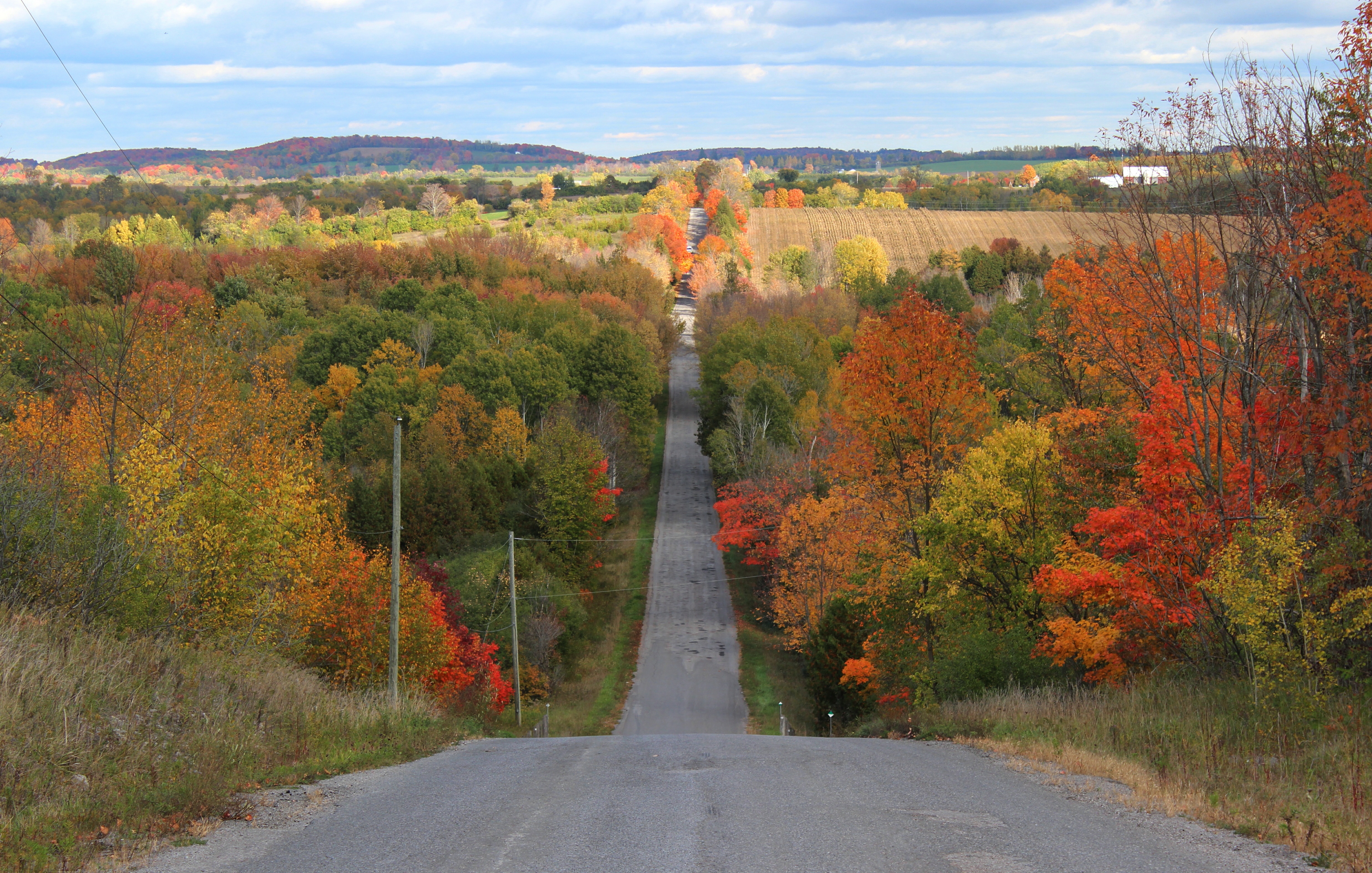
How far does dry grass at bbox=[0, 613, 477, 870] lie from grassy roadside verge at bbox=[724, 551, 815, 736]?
67.2ft

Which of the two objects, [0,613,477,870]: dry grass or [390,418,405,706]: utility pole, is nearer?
[0,613,477,870]: dry grass

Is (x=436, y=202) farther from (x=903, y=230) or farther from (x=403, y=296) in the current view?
(x=403, y=296)

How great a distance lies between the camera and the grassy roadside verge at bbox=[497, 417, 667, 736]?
1412 inches

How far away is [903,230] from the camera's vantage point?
482ft

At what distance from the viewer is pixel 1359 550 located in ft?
44.9

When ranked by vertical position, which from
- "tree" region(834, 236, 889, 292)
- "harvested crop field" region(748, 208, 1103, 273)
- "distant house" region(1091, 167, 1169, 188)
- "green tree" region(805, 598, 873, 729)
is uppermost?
"harvested crop field" region(748, 208, 1103, 273)

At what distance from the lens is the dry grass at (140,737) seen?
8.48 m

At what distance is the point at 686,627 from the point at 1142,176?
35.0 metres

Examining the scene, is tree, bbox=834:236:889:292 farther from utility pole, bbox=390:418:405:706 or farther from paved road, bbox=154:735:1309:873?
paved road, bbox=154:735:1309:873

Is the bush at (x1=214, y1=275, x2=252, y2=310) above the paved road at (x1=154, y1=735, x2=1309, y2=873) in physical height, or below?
above

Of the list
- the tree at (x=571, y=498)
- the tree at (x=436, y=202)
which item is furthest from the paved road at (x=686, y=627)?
the tree at (x=436, y=202)

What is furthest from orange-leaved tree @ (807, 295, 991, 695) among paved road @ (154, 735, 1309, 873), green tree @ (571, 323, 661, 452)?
green tree @ (571, 323, 661, 452)

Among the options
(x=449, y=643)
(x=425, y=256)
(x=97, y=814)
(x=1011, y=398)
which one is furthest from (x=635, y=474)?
(x=97, y=814)

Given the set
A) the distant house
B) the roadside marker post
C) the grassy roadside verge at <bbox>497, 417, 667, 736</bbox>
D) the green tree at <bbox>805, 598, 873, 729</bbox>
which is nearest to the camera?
the distant house
